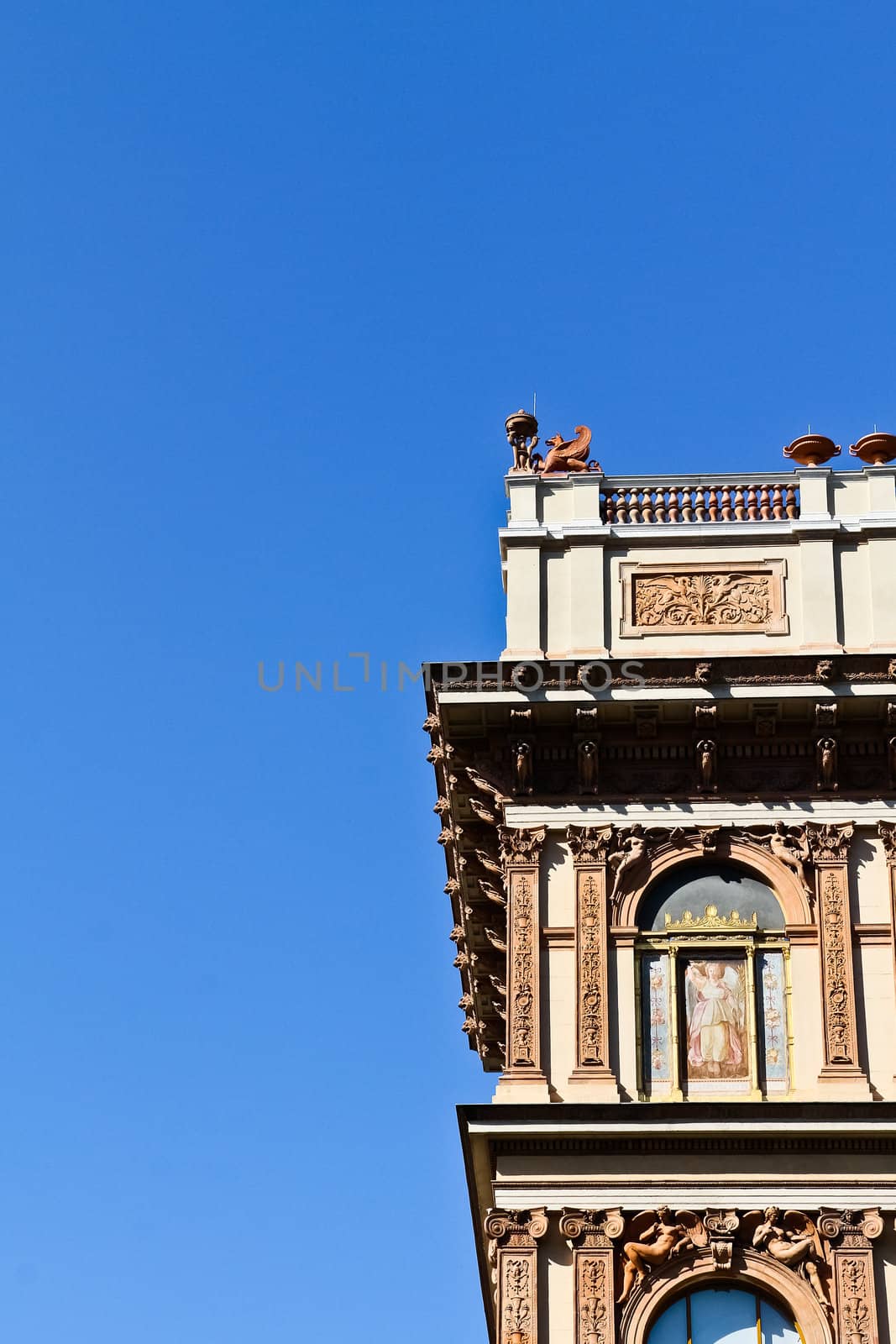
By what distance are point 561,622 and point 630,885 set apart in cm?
416

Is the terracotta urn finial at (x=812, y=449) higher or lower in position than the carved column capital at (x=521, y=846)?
higher

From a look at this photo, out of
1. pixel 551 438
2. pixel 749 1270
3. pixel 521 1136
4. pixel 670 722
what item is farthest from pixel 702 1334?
pixel 551 438

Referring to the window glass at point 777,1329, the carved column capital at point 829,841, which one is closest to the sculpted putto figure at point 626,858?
the carved column capital at point 829,841

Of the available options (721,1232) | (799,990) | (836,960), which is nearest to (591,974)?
(799,990)

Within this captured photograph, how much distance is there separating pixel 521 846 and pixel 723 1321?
7253mm

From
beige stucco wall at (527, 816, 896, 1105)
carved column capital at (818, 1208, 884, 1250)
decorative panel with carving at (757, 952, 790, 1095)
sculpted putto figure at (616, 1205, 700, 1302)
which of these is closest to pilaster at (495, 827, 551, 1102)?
beige stucco wall at (527, 816, 896, 1105)

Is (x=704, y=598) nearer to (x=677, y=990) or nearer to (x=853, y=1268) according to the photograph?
(x=677, y=990)

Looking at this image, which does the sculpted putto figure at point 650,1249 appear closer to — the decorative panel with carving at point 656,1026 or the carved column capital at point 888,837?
the decorative panel with carving at point 656,1026

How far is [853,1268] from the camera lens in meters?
→ 34.0

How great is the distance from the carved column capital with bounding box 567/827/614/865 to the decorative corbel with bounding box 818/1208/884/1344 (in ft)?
19.7

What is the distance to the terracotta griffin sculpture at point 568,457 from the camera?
132ft

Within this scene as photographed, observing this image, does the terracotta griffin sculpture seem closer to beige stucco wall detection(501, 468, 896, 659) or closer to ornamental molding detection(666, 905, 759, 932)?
beige stucco wall detection(501, 468, 896, 659)

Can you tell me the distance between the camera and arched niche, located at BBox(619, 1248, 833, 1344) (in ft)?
111

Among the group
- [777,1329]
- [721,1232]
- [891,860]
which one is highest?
[891,860]
